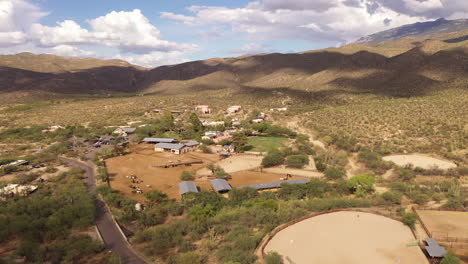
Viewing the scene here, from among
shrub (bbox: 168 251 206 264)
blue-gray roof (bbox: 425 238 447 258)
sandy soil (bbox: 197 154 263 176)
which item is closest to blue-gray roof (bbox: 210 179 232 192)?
sandy soil (bbox: 197 154 263 176)

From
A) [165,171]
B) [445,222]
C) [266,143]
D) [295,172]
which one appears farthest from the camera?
[266,143]

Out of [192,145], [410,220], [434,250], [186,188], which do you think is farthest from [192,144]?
[434,250]

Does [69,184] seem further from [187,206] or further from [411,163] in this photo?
[411,163]

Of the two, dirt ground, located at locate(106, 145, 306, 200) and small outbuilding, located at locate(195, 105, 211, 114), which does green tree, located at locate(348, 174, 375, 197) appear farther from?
small outbuilding, located at locate(195, 105, 211, 114)

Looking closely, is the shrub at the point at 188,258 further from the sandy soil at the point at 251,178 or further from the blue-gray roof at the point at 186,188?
the sandy soil at the point at 251,178

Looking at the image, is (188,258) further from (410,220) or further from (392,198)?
(392,198)

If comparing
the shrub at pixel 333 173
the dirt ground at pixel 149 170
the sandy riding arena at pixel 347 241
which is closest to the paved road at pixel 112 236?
the dirt ground at pixel 149 170
